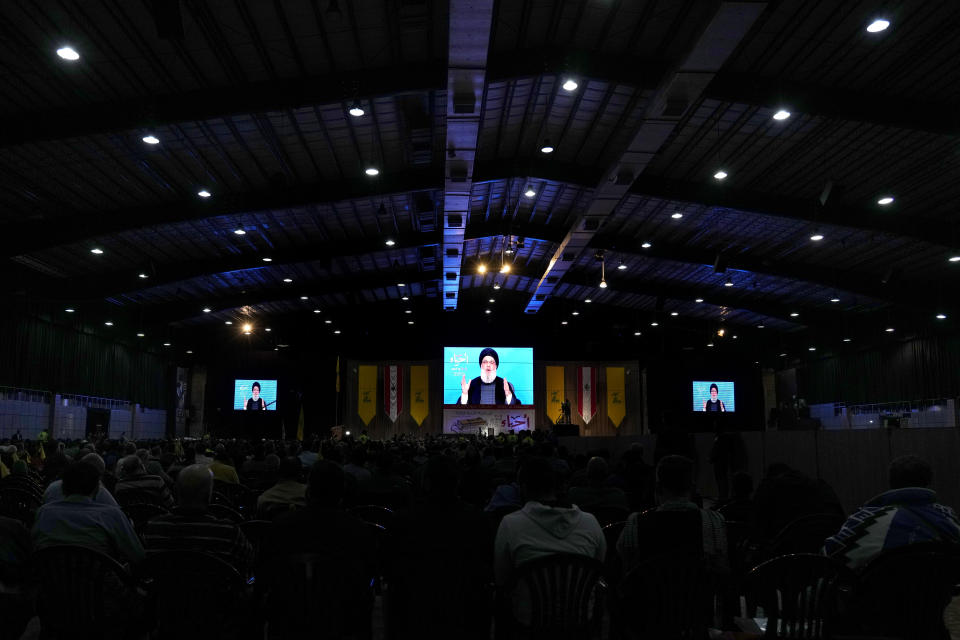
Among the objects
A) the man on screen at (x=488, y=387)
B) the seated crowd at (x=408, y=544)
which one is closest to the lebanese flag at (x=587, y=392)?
the man on screen at (x=488, y=387)

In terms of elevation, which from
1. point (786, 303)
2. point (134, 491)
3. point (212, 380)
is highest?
point (786, 303)

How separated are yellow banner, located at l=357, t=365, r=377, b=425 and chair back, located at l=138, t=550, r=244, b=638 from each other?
2941 cm

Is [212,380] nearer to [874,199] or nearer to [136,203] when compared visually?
[136,203]

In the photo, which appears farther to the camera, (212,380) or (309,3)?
(212,380)

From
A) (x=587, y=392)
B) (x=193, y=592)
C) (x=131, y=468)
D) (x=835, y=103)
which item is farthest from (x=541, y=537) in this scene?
(x=587, y=392)

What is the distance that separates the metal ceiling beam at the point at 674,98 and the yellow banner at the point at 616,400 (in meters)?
14.6

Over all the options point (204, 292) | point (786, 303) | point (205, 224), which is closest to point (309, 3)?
point (205, 224)

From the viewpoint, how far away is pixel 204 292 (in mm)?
26188

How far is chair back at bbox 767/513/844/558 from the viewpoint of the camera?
170 inches

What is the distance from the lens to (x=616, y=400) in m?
32.3

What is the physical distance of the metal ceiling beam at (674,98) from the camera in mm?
9148

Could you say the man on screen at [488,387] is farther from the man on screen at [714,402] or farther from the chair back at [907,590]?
the chair back at [907,590]

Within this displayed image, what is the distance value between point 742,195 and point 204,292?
17933 millimetres

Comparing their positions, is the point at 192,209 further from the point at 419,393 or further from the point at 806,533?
the point at 419,393
